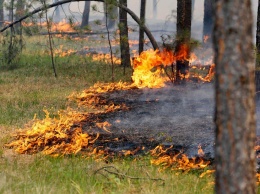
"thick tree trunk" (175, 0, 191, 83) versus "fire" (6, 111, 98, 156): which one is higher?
"thick tree trunk" (175, 0, 191, 83)

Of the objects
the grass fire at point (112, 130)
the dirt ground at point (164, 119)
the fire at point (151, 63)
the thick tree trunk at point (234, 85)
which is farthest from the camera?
the fire at point (151, 63)

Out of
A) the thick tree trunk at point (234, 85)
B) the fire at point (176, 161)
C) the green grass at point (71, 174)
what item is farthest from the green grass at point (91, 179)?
the thick tree trunk at point (234, 85)

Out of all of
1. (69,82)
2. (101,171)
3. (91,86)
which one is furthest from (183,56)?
(101,171)

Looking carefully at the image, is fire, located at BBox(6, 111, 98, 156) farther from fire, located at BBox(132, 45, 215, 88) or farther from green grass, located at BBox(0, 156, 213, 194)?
fire, located at BBox(132, 45, 215, 88)

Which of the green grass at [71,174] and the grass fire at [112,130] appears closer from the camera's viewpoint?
the green grass at [71,174]

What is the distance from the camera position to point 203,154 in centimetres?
691

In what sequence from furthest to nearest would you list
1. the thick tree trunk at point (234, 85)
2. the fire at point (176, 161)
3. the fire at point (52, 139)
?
the fire at point (52, 139)
the fire at point (176, 161)
the thick tree trunk at point (234, 85)

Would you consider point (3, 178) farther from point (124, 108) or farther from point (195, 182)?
point (124, 108)

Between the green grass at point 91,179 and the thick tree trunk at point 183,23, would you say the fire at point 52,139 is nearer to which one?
the green grass at point 91,179

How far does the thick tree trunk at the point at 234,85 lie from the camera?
9.43ft

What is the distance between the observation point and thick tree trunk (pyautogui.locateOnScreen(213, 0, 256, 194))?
2.87 meters

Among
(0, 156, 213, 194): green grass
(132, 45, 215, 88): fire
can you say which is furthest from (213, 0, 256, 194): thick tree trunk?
(132, 45, 215, 88): fire

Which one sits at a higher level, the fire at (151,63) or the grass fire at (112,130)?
the fire at (151,63)

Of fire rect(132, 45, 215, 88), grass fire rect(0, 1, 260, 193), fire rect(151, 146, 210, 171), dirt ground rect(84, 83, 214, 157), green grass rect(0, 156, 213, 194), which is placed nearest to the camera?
green grass rect(0, 156, 213, 194)
